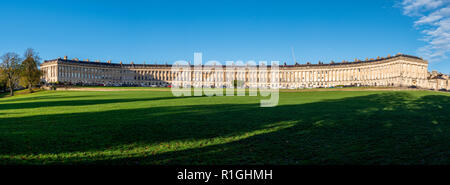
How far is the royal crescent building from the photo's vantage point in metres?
119

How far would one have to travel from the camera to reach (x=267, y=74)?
526 ft

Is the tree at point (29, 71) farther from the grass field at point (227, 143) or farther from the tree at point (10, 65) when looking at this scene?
the grass field at point (227, 143)

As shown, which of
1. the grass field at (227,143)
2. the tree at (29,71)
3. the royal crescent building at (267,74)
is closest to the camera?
the grass field at (227,143)

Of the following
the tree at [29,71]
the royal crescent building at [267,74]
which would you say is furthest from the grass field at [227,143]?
the royal crescent building at [267,74]

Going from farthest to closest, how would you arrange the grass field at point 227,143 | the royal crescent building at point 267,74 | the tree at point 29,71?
the royal crescent building at point 267,74, the tree at point 29,71, the grass field at point 227,143

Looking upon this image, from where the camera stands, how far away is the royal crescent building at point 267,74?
11925 cm

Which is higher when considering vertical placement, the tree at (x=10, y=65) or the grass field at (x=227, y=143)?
the tree at (x=10, y=65)

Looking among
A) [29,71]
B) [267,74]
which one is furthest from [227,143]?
[267,74]

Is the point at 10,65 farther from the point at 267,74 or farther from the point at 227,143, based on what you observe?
the point at 267,74

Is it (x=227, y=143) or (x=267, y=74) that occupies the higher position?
(x=267, y=74)

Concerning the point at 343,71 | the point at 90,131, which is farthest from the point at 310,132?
the point at 343,71

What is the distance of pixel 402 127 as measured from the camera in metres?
10.8
